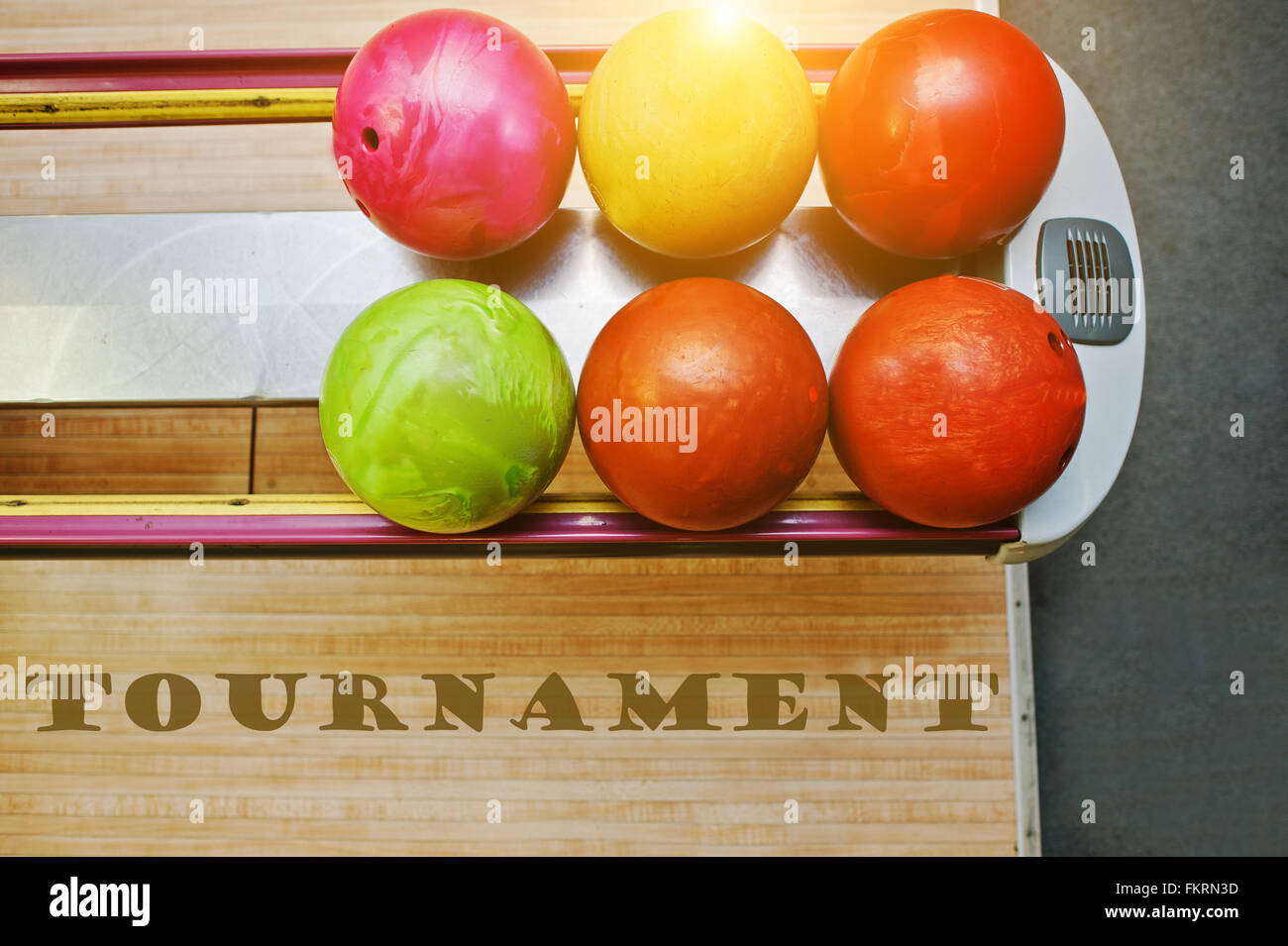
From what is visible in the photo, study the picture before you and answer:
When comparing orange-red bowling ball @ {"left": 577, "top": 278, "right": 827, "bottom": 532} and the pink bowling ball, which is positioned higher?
the pink bowling ball

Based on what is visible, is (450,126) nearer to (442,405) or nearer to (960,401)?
(442,405)

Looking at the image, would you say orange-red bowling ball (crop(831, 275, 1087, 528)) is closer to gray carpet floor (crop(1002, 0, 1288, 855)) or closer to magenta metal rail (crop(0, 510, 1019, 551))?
magenta metal rail (crop(0, 510, 1019, 551))

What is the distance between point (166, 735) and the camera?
1.51m

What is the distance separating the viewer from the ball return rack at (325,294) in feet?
3.57

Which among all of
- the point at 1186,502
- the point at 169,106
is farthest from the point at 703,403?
the point at 1186,502

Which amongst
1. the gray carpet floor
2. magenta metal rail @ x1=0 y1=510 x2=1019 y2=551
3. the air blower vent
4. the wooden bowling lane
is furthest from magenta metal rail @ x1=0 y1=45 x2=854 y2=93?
the gray carpet floor

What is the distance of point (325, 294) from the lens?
1.21 meters

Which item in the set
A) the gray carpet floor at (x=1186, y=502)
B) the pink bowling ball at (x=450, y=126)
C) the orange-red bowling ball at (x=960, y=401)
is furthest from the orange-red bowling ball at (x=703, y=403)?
the gray carpet floor at (x=1186, y=502)

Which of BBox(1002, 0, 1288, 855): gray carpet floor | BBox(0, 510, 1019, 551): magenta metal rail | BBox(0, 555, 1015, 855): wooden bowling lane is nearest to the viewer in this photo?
BBox(0, 510, 1019, 551): magenta metal rail

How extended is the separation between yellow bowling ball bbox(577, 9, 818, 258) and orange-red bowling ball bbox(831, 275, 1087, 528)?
25cm

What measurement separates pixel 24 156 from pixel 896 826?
232 cm

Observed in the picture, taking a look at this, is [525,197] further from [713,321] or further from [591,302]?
[713,321]

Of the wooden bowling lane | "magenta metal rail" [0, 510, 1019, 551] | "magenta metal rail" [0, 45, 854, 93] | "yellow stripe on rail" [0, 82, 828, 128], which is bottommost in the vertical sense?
the wooden bowling lane

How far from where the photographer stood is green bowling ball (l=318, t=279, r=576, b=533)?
34.5 inches
